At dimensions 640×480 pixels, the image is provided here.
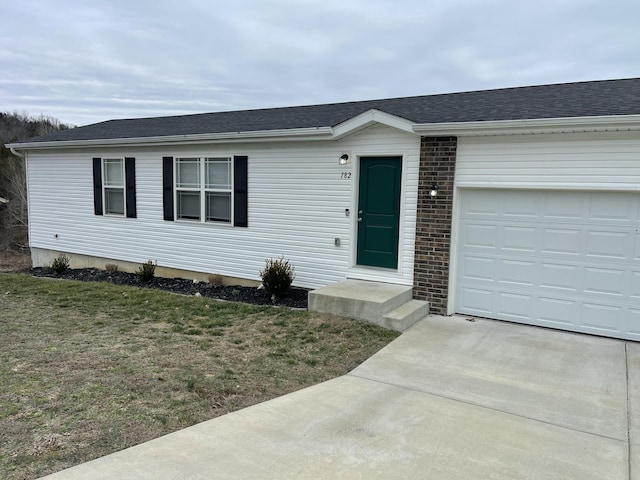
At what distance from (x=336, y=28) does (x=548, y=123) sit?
959 centimetres

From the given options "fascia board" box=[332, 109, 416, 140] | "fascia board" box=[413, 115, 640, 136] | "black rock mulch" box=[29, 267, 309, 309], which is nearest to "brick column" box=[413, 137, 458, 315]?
"fascia board" box=[413, 115, 640, 136]

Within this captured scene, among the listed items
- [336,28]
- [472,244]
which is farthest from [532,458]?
[336,28]

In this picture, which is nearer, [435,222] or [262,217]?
[435,222]

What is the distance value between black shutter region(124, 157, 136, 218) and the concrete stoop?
5.69 m

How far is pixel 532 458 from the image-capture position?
309cm

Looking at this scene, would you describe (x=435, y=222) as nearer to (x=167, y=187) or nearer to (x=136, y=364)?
(x=136, y=364)

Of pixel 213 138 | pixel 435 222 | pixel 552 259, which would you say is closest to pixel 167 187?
pixel 213 138

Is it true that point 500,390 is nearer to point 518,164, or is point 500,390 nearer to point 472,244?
point 472,244

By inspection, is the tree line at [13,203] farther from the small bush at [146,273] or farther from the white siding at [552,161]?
the white siding at [552,161]

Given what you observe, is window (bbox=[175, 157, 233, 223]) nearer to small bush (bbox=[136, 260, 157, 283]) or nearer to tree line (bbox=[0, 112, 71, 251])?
small bush (bbox=[136, 260, 157, 283])

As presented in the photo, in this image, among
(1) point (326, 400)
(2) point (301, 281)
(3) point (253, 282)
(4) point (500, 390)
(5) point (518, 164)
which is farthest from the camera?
(3) point (253, 282)

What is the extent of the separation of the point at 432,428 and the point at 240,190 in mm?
6363

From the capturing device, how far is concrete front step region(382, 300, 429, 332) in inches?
238

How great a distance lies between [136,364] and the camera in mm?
4602
